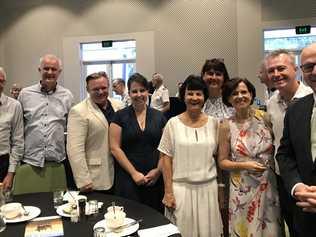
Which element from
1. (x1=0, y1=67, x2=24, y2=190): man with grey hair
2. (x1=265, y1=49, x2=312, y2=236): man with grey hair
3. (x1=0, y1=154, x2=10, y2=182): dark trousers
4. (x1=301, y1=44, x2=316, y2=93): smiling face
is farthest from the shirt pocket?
(x1=301, y1=44, x2=316, y2=93): smiling face

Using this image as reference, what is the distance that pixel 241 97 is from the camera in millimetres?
2600

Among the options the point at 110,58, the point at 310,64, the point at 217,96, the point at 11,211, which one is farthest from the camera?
the point at 110,58

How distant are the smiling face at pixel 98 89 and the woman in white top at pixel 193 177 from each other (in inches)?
27.7

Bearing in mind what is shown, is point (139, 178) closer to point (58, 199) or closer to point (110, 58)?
point (58, 199)

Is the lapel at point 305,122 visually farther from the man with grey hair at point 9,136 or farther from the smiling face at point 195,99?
the man with grey hair at point 9,136

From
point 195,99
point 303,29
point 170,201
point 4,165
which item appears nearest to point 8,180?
point 4,165

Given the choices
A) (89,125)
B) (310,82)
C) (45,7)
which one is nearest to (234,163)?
(310,82)

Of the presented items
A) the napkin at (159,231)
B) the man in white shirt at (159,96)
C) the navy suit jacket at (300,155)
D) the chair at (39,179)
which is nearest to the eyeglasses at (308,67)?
the navy suit jacket at (300,155)

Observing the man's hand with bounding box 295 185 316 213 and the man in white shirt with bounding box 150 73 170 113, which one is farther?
the man in white shirt with bounding box 150 73 170 113

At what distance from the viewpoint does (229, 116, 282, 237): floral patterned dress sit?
8.43ft

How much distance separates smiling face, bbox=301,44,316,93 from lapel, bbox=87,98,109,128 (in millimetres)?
1612

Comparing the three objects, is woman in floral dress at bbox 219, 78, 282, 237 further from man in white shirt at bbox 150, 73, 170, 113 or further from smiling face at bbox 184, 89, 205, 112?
man in white shirt at bbox 150, 73, 170, 113

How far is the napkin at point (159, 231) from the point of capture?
1.83 meters

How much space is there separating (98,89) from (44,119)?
689mm
